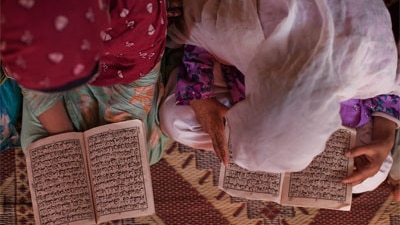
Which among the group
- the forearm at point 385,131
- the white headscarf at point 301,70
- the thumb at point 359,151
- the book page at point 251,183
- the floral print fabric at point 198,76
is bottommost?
the book page at point 251,183

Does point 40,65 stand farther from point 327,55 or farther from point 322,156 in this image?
point 322,156

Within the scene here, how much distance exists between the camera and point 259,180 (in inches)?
41.3

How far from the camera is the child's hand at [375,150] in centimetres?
99

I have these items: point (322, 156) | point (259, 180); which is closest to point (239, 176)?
point (259, 180)

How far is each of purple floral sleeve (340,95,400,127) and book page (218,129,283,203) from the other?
0.19 m

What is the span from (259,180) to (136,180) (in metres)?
0.26

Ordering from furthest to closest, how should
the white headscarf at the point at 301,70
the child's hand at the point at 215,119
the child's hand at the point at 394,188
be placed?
the child's hand at the point at 394,188
the child's hand at the point at 215,119
the white headscarf at the point at 301,70

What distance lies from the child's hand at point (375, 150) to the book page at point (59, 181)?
21.4 inches

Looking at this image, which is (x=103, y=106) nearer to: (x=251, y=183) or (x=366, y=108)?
(x=251, y=183)

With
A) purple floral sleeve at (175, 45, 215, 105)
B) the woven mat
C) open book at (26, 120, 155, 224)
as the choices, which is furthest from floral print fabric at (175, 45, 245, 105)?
the woven mat

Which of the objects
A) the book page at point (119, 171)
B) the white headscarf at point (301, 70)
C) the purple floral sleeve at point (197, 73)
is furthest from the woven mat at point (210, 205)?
the white headscarf at point (301, 70)

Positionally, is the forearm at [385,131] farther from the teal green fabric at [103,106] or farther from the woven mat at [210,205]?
the teal green fabric at [103,106]

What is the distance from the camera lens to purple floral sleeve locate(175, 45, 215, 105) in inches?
37.5

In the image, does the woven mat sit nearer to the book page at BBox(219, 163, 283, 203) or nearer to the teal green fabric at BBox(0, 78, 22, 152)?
the book page at BBox(219, 163, 283, 203)
